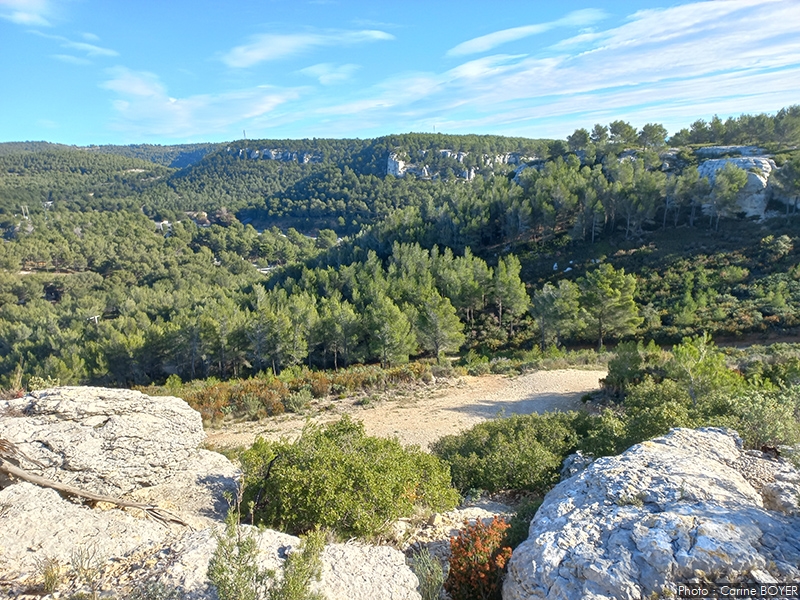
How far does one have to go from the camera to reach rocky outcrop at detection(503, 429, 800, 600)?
10.9ft

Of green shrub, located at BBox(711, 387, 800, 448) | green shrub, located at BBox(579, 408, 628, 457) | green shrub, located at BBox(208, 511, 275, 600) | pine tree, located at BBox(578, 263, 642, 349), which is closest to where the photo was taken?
green shrub, located at BBox(208, 511, 275, 600)

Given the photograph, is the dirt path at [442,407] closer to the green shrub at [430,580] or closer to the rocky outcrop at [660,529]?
the rocky outcrop at [660,529]

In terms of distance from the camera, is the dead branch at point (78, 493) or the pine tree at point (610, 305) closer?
the dead branch at point (78, 493)

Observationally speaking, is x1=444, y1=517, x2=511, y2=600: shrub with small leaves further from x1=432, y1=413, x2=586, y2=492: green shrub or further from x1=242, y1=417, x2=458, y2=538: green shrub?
x1=432, y1=413, x2=586, y2=492: green shrub

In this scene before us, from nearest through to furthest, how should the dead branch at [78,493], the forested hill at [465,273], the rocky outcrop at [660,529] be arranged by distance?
the rocky outcrop at [660,529] < the dead branch at [78,493] < the forested hill at [465,273]

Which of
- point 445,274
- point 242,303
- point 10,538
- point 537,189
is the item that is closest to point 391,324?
point 445,274

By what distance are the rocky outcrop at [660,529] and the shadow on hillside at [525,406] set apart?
9225 mm

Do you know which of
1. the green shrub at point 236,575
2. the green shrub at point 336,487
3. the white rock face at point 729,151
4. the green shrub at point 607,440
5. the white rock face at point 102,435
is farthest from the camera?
the white rock face at point 729,151

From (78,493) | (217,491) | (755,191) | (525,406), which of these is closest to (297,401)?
(525,406)

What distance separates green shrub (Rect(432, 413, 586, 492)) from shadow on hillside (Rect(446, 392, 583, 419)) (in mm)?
4015

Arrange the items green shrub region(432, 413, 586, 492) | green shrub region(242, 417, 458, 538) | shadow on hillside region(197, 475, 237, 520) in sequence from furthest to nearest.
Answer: green shrub region(432, 413, 586, 492) → shadow on hillside region(197, 475, 237, 520) → green shrub region(242, 417, 458, 538)

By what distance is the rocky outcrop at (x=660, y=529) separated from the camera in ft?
10.9

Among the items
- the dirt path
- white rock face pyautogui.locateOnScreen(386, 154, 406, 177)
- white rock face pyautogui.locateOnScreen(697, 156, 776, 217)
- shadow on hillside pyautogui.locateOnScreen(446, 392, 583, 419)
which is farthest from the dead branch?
white rock face pyautogui.locateOnScreen(386, 154, 406, 177)

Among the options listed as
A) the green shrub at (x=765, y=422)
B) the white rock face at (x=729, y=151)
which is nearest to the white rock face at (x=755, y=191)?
the white rock face at (x=729, y=151)
